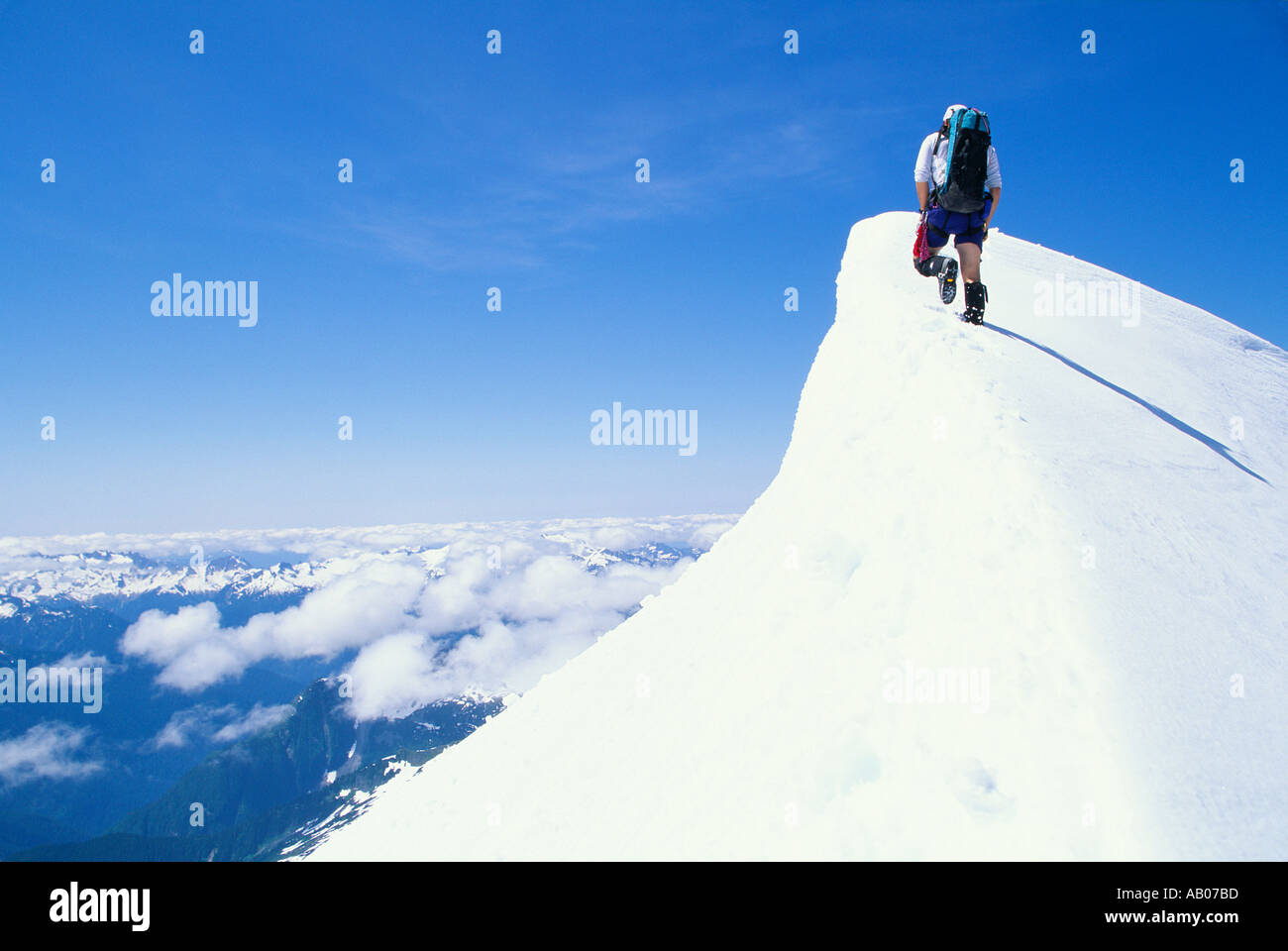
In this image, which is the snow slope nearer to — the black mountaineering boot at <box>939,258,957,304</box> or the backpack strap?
the black mountaineering boot at <box>939,258,957,304</box>

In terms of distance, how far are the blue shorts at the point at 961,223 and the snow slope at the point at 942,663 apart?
1641 mm

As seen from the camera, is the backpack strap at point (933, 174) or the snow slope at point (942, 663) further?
the backpack strap at point (933, 174)

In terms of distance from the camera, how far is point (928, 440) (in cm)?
→ 699

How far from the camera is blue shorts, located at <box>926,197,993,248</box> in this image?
10125mm

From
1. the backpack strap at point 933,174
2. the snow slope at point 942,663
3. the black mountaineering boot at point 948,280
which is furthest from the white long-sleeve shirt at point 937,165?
the snow slope at point 942,663

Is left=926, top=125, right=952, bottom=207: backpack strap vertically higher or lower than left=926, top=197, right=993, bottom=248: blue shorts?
higher

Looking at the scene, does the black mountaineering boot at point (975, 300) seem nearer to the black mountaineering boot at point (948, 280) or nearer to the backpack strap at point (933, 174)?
the black mountaineering boot at point (948, 280)

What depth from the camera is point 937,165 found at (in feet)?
33.2

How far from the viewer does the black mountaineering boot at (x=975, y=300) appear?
10.2m

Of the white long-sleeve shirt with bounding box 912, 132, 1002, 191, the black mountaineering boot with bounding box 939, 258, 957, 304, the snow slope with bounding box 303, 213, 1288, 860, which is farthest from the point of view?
the black mountaineering boot with bounding box 939, 258, 957, 304

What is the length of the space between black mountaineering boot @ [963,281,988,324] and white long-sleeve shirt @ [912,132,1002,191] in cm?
163

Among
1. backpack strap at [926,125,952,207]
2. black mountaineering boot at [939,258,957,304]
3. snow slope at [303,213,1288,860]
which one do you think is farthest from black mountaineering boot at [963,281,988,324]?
backpack strap at [926,125,952,207]

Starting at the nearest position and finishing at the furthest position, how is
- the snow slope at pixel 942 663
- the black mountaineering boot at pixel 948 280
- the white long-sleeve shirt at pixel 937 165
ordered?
the snow slope at pixel 942 663, the white long-sleeve shirt at pixel 937 165, the black mountaineering boot at pixel 948 280
